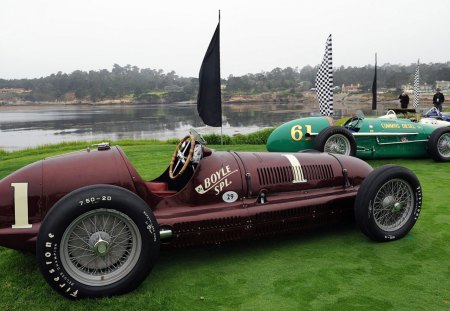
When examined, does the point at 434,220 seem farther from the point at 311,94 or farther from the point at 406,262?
the point at 311,94

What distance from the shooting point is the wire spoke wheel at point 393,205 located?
4.22 meters

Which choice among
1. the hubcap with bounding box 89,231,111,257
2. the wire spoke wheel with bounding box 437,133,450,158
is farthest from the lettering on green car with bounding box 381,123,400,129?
the hubcap with bounding box 89,231,111,257

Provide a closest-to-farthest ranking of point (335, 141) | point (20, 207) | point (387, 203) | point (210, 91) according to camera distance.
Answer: point (20, 207), point (387, 203), point (335, 141), point (210, 91)

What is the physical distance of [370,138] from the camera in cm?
899

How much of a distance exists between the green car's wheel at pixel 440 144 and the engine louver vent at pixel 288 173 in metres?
5.53

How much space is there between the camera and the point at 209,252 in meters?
4.08

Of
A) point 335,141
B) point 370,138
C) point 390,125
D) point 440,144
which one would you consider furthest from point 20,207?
point 440,144

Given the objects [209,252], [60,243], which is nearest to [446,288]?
[209,252]

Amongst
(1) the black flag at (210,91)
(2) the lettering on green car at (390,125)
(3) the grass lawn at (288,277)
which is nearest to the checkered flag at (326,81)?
(2) the lettering on green car at (390,125)

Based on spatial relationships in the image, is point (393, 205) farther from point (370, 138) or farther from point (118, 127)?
point (118, 127)

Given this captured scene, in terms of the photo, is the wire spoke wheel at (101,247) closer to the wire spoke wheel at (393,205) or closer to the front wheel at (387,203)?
the front wheel at (387,203)

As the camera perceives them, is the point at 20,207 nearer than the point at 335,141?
Yes

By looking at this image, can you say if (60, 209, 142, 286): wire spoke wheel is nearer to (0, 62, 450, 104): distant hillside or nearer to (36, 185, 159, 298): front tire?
(36, 185, 159, 298): front tire

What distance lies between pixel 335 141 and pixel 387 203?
4.20m
